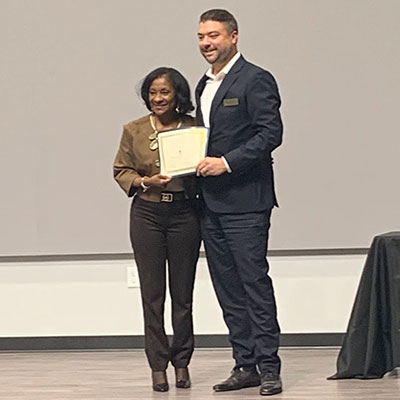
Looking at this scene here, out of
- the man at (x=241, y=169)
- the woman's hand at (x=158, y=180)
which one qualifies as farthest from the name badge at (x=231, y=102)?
the woman's hand at (x=158, y=180)

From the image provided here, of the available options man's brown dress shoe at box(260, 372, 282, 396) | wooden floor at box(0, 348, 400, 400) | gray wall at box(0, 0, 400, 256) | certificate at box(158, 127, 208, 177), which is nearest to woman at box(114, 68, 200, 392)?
certificate at box(158, 127, 208, 177)

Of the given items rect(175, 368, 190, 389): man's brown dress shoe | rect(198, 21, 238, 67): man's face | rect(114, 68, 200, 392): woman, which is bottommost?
rect(175, 368, 190, 389): man's brown dress shoe

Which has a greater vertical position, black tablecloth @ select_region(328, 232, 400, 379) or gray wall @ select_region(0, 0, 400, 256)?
gray wall @ select_region(0, 0, 400, 256)

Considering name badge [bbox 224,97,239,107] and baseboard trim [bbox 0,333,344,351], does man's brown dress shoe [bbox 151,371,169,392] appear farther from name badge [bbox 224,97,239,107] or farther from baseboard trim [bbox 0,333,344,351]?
baseboard trim [bbox 0,333,344,351]

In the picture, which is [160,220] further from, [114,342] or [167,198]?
[114,342]

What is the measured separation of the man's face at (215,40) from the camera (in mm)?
4227

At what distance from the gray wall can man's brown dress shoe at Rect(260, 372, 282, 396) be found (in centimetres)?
143

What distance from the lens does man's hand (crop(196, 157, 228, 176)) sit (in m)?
4.21

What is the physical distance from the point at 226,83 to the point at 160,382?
1.32m

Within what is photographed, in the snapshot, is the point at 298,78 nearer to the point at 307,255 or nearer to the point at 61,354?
the point at 307,255

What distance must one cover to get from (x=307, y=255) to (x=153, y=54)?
1404mm

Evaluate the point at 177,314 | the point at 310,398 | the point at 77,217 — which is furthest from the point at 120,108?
the point at 310,398

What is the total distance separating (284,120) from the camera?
5.65 meters

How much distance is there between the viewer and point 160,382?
177 inches
